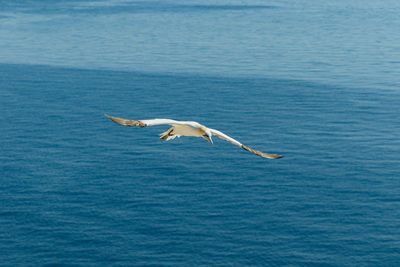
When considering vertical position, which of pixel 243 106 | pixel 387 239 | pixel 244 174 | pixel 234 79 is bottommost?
pixel 387 239

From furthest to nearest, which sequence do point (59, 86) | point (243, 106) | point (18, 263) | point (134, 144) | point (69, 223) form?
1. point (59, 86)
2. point (243, 106)
3. point (134, 144)
4. point (69, 223)
5. point (18, 263)

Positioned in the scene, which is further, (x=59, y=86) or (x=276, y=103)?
(x=59, y=86)

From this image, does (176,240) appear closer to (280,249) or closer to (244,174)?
(280,249)

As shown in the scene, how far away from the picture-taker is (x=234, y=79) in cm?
18775

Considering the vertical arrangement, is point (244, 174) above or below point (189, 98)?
below

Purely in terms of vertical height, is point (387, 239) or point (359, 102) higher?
point (359, 102)

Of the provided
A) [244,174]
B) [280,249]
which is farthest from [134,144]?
[280,249]

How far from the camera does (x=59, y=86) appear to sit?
592 ft

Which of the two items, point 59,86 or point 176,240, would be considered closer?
point 176,240

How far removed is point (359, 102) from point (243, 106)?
109ft

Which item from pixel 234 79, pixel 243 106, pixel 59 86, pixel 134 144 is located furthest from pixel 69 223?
pixel 234 79

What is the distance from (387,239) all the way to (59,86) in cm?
11810

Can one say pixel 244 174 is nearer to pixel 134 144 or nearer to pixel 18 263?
pixel 134 144

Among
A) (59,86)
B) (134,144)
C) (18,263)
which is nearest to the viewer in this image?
(18,263)
